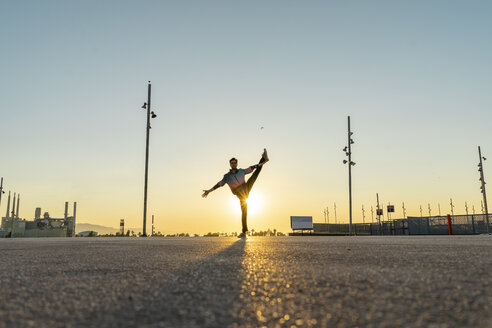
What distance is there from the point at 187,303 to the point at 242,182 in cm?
892

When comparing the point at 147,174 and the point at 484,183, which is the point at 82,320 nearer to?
the point at 147,174

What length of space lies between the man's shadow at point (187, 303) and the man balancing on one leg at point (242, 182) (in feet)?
26.2

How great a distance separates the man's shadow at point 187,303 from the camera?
149 centimetres

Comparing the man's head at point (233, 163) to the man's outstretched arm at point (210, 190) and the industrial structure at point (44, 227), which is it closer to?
the man's outstretched arm at point (210, 190)

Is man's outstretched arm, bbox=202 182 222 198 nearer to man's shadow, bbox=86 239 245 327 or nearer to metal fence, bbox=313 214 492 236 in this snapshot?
man's shadow, bbox=86 239 245 327

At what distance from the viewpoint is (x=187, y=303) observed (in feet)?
5.84

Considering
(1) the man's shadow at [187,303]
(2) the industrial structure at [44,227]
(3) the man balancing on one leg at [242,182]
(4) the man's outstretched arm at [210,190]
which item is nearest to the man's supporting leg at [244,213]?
(3) the man balancing on one leg at [242,182]

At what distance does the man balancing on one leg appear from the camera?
10703 millimetres

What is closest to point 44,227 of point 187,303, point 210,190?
point 210,190

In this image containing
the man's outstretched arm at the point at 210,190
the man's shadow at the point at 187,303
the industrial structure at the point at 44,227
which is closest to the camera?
the man's shadow at the point at 187,303

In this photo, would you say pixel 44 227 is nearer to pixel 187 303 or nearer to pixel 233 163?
pixel 233 163

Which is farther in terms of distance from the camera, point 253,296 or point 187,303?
point 253,296

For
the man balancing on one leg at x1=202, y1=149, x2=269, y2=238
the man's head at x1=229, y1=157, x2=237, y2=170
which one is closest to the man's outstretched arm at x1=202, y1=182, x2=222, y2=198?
the man balancing on one leg at x1=202, y1=149, x2=269, y2=238

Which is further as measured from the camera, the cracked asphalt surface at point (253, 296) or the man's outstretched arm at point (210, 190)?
the man's outstretched arm at point (210, 190)
